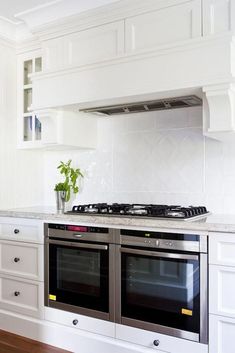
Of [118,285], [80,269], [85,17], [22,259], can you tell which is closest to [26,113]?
[85,17]

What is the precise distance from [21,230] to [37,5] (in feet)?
5.52

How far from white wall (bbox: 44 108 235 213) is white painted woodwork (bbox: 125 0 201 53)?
24.2 inches

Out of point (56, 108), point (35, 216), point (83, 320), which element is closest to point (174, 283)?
point (83, 320)

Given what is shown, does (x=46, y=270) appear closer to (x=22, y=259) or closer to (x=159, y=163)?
(x=22, y=259)

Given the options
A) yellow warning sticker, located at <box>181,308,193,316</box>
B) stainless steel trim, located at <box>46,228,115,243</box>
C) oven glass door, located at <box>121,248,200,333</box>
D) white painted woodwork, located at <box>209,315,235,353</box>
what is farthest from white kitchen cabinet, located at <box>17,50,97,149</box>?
white painted woodwork, located at <box>209,315,235,353</box>

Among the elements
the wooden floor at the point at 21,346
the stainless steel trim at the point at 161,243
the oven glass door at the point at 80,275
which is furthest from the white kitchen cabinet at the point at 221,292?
the wooden floor at the point at 21,346

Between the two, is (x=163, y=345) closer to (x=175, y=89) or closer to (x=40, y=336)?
(x=40, y=336)

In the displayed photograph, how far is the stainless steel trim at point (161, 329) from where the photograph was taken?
1.96 metres

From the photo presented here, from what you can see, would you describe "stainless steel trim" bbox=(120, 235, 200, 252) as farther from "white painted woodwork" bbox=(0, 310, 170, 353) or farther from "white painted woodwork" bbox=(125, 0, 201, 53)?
"white painted woodwork" bbox=(125, 0, 201, 53)

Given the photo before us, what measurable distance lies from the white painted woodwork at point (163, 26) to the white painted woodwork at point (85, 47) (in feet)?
0.29

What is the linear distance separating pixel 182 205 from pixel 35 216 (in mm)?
1089

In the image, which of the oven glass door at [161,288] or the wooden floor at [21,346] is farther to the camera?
the wooden floor at [21,346]

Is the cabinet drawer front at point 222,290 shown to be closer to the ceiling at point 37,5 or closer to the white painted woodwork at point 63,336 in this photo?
the white painted woodwork at point 63,336

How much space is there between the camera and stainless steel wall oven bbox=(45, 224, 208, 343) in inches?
77.1
